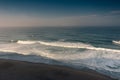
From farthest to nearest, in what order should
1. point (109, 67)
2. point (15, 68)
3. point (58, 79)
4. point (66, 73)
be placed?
point (109, 67) < point (15, 68) < point (66, 73) < point (58, 79)

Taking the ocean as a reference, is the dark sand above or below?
above

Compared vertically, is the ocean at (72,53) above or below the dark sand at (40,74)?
below

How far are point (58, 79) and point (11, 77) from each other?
2856mm

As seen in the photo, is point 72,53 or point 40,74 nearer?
point 40,74

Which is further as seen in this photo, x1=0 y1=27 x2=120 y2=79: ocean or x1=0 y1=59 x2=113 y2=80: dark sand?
x1=0 y1=27 x2=120 y2=79: ocean

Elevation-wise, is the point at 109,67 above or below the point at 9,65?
below

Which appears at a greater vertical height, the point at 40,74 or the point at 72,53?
the point at 40,74

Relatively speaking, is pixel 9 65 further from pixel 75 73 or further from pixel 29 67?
pixel 75 73

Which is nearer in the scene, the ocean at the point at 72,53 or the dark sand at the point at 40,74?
the dark sand at the point at 40,74

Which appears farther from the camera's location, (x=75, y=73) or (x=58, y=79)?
(x=75, y=73)

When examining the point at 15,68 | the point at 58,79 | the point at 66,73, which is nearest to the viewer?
the point at 58,79

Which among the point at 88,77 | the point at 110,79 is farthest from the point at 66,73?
the point at 110,79

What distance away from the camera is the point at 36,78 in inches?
420

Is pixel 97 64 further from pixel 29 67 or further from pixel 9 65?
pixel 9 65
